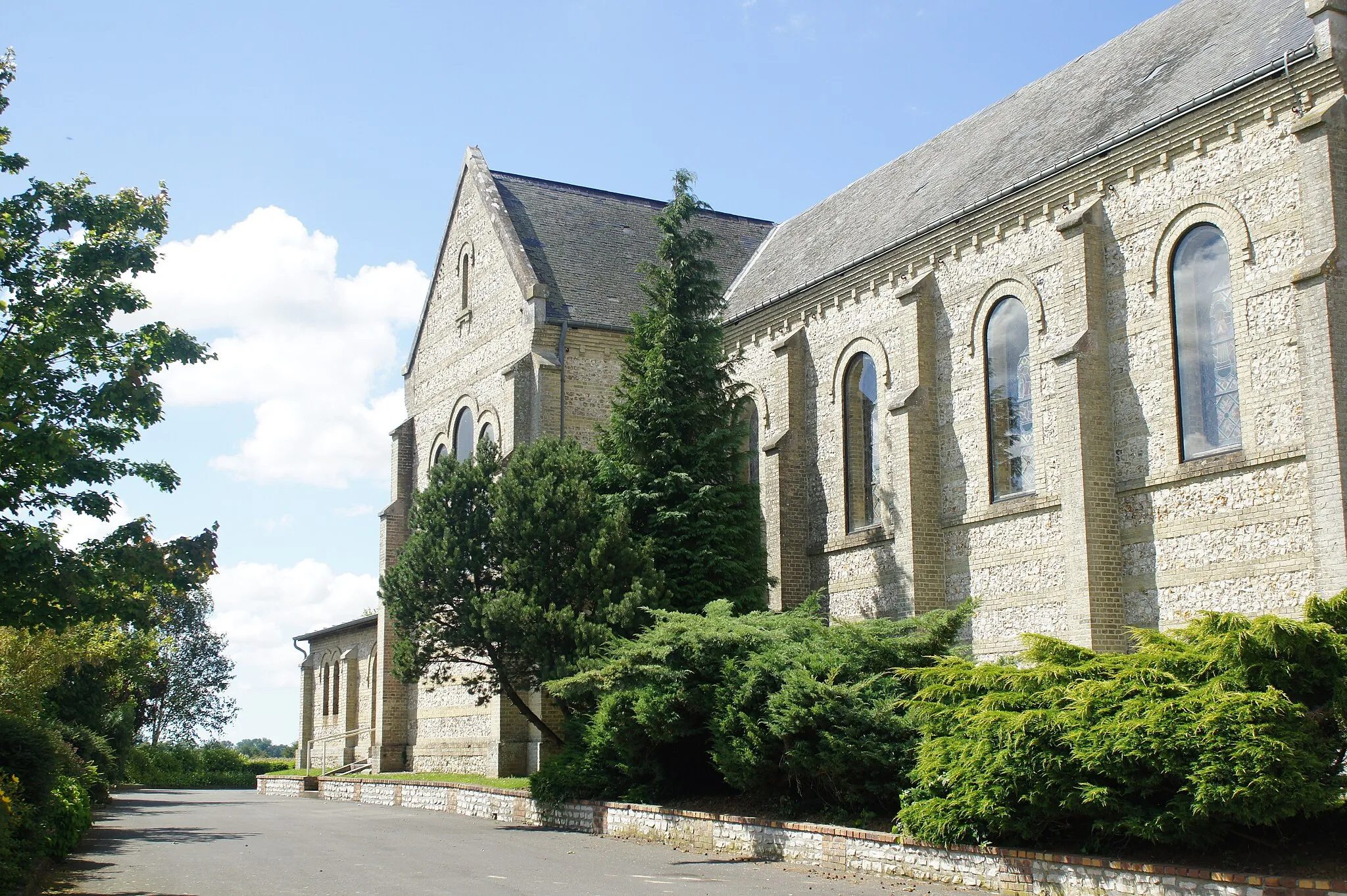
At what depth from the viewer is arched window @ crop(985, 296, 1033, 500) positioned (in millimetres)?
21812

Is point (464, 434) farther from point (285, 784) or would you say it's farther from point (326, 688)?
point (326, 688)

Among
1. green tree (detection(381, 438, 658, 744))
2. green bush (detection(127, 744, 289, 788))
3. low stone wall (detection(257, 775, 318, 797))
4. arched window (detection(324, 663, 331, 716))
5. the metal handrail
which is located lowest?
green bush (detection(127, 744, 289, 788))

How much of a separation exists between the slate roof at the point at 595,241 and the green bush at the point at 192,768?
32.6m

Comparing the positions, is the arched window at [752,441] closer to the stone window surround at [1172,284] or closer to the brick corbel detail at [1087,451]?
the brick corbel detail at [1087,451]

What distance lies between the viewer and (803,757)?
15.4m

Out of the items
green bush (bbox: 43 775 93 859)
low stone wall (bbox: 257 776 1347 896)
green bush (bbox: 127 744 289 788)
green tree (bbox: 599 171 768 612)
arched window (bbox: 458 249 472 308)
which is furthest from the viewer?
green bush (bbox: 127 744 289 788)

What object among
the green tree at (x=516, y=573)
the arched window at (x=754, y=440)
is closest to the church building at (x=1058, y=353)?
the arched window at (x=754, y=440)

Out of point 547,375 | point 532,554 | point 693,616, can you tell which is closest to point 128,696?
point 547,375

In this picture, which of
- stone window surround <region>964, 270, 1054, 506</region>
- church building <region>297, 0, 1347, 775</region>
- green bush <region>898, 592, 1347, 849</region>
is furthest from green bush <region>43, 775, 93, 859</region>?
stone window surround <region>964, 270, 1054, 506</region>

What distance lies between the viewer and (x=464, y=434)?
1396 inches

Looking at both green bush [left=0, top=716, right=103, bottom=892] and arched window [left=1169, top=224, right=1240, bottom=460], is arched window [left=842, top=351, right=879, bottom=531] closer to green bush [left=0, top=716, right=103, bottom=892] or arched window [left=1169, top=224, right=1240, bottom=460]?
arched window [left=1169, top=224, right=1240, bottom=460]

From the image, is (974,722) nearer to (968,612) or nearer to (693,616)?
(968,612)

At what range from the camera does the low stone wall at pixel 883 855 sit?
10.3m

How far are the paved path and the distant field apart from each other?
197 cm
